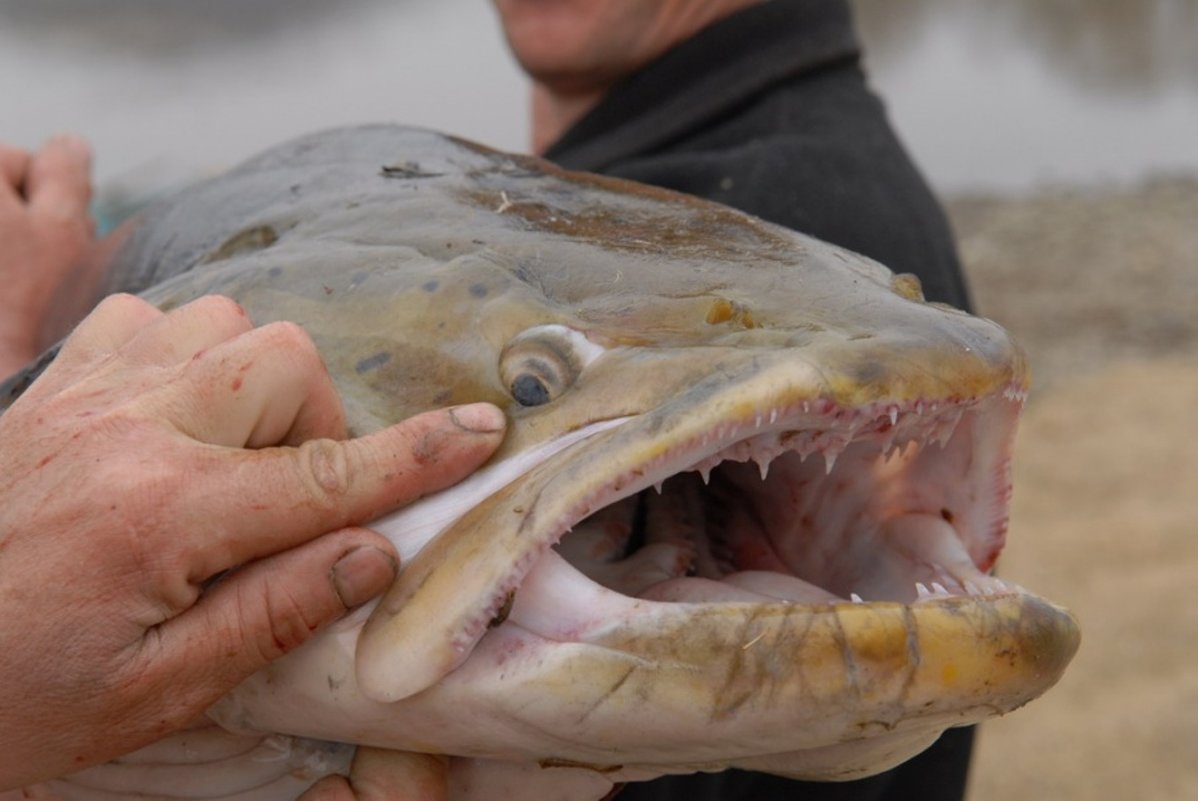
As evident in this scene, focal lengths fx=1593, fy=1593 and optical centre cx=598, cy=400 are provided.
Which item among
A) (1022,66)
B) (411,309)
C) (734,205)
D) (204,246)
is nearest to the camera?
(411,309)

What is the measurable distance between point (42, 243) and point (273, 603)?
6.46 ft

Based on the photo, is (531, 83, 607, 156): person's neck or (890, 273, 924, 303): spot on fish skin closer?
(890, 273, 924, 303): spot on fish skin

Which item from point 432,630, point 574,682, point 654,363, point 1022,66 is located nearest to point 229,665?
point 432,630

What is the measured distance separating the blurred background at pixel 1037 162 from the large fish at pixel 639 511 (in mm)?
3541

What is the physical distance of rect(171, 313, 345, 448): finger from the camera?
179cm

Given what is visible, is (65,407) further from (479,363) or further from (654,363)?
(654,363)

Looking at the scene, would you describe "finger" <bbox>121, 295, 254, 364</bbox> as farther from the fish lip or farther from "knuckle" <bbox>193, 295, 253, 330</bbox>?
the fish lip

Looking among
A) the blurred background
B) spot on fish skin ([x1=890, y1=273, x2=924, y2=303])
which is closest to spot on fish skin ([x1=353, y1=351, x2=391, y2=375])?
spot on fish skin ([x1=890, y1=273, x2=924, y2=303])

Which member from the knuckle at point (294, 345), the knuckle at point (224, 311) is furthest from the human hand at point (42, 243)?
the knuckle at point (294, 345)

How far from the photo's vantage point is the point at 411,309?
199 cm

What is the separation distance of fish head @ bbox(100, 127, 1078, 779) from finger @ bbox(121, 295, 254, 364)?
0.40 feet

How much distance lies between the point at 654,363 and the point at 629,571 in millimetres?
367

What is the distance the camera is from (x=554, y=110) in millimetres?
3949

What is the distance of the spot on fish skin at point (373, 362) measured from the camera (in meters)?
1.96
